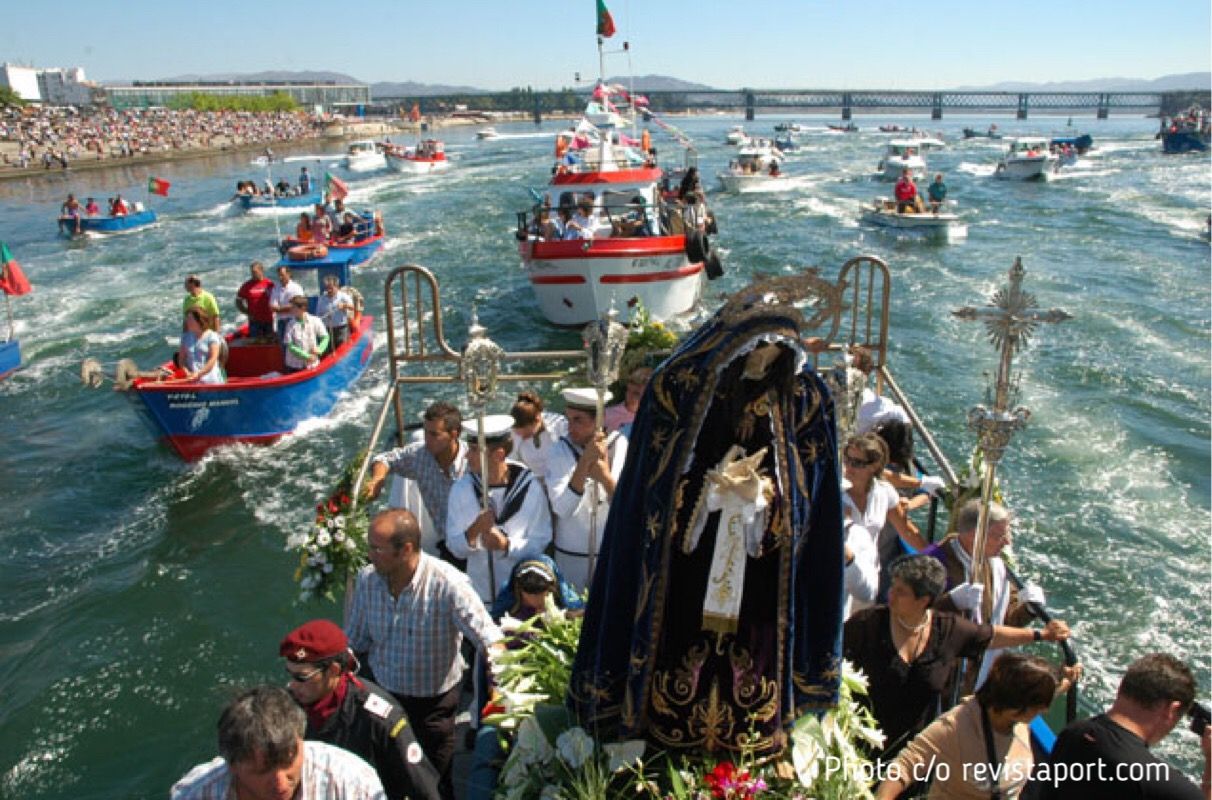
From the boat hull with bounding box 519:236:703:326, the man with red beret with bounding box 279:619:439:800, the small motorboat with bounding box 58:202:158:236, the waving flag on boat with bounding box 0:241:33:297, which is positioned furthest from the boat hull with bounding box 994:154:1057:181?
the man with red beret with bounding box 279:619:439:800

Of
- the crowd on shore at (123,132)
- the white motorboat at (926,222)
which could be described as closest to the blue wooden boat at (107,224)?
the crowd on shore at (123,132)

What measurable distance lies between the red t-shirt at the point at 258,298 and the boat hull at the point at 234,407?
0.55 metres

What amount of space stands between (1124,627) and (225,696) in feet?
Result: 28.2

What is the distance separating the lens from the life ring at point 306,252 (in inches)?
882

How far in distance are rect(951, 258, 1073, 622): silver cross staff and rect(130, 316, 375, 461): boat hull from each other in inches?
426

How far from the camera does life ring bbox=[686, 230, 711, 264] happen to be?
1778 centimetres

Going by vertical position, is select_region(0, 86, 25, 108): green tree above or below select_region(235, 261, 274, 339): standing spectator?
above

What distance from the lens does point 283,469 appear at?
13.0 meters

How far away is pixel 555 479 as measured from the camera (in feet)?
16.5

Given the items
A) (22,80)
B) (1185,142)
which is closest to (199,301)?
(1185,142)

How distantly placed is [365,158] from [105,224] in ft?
89.1

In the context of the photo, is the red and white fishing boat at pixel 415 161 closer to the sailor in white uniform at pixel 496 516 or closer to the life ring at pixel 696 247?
the life ring at pixel 696 247

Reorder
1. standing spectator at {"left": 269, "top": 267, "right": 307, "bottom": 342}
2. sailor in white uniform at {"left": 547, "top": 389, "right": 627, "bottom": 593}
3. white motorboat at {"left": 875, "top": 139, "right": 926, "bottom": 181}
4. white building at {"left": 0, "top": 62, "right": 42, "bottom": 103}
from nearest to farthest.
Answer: sailor in white uniform at {"left": 547, "top": 389, "right": 627, "bottom": 593} < standing spectator at {"left": 269, "top": 267, "right": 307, "bottom": 342} < white motorboat at {"left": 875, "top": 139, "right": 926, "bottom": 181} < white building at {"left": 0, "top": 62, "right": 42, "bottom": 103}

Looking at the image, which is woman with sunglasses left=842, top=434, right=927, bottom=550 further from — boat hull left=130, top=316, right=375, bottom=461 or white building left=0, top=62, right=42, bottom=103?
white building left=0, top=62, right=42, bottom=103
